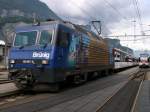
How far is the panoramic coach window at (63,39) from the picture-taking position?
15748mm

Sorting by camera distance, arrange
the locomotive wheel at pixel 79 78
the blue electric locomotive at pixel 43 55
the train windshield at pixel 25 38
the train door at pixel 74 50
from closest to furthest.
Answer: the blue electric locomotive at pixel 43 55, the train windshield at pixel 25 38, the train door at pixel 74 50, the locomotive wheel at pixel 79 78

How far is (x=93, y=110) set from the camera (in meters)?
11.2

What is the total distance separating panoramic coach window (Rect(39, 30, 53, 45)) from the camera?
1568 centimetres

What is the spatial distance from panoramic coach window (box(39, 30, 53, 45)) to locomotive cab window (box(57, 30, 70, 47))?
17.0 inches

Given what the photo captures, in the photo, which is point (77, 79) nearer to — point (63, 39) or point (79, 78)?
point (79, 78)

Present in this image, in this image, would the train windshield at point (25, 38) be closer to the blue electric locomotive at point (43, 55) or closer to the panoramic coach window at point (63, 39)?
the blue electric locomotive at point (43, 55)

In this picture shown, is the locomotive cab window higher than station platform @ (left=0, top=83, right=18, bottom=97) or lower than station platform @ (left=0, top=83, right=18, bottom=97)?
higher

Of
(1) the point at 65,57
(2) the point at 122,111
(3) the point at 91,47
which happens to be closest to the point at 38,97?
(1) the point at 65,57

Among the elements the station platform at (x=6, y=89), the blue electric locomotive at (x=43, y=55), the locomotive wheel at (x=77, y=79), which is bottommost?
the station platform at (x=6, y=89)

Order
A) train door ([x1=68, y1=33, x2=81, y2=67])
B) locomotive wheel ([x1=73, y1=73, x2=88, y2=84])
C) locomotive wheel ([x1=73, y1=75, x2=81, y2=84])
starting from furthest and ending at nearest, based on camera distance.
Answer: locomotive wheel ([x1=73, y1=73, x2=88, y2=84]) < locomotive wheel ([x1=73, y1=75, x2=81, y2=84]) < train door ([x1=68, y1=33, x2=81, y2=67])

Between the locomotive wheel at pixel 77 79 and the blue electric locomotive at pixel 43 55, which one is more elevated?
the blue electric locomotive at pixel 43 55

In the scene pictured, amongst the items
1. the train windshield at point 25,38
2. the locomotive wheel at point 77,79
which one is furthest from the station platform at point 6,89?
the locomotive wheel at point 77,79

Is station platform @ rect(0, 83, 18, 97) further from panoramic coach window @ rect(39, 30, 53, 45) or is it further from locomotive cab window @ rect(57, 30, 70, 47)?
locomotive cab window @ rect(57, 30, 70, 47)

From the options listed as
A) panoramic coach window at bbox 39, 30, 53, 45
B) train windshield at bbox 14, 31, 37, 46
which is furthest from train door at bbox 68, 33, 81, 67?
train windshield at bbox 14, 31, 37, 46
